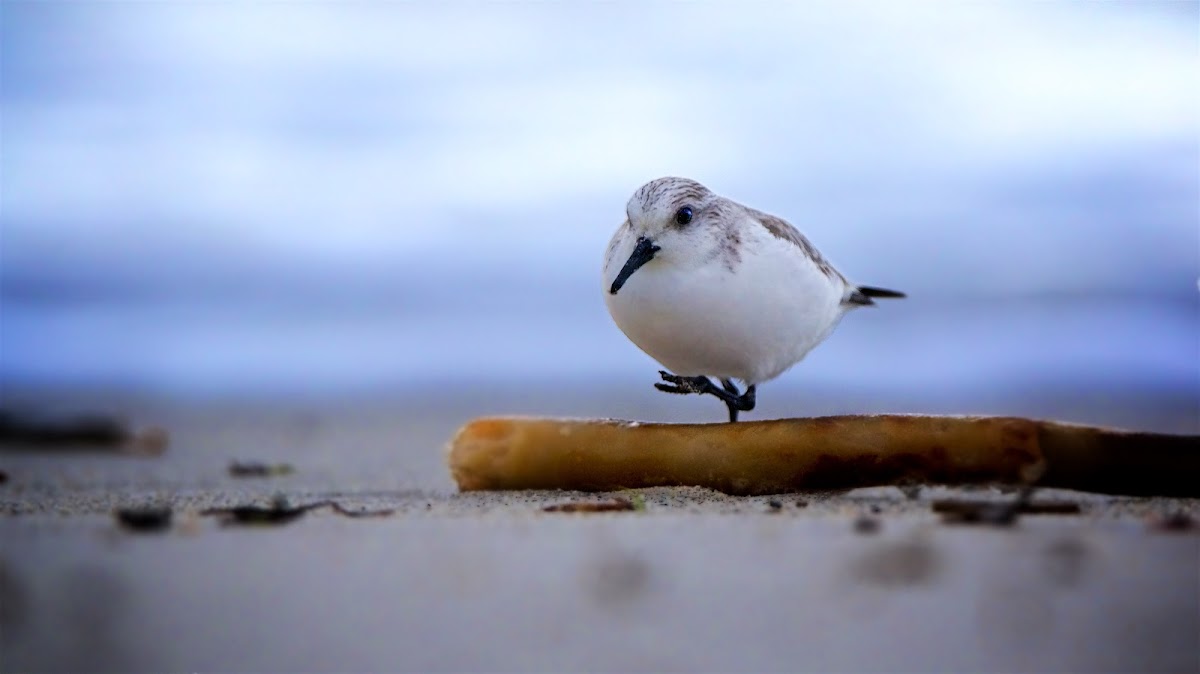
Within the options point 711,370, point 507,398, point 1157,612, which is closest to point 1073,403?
point 507,398

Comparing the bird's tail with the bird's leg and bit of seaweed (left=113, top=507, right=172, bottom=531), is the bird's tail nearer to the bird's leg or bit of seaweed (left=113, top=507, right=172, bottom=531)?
the bird's leg

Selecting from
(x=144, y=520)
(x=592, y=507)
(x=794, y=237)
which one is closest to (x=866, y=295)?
(x=794, y=237)

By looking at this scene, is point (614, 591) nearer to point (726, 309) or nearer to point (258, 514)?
point (258, 514)

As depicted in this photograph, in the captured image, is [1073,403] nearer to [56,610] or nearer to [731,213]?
[731,213]

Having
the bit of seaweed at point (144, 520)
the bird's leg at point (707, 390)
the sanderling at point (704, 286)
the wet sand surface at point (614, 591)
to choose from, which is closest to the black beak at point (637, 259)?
the sanderling at point (704, 286)

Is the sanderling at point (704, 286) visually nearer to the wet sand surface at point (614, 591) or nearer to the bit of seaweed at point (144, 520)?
the wet sand surface at point (614, 591)

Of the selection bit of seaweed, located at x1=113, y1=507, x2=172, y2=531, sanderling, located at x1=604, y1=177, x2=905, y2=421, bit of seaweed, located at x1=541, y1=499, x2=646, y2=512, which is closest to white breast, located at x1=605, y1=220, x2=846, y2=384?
sanderling, located at x1=604, y1=177, x2=905, y2=421

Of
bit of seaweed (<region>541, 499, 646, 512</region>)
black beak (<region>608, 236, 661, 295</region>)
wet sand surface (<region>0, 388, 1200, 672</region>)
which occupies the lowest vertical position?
wet sand surface (<region>0, 388, 1200, 672</region>)
